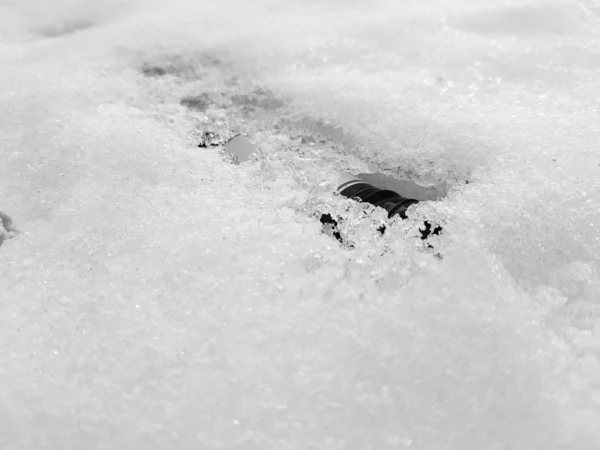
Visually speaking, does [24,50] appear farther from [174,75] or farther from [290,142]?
[290,142]

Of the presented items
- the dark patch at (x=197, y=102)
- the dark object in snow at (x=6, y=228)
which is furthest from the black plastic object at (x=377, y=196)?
A: the dark object in snow at (x=6, y=228)

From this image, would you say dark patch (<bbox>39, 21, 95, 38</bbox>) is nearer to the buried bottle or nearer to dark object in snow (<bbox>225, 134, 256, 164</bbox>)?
dark object in snow (<bbox>225, 134, 256, 164</bbox>)

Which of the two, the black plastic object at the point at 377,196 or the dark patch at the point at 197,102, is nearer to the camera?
the black plastic object at the point at 377,196

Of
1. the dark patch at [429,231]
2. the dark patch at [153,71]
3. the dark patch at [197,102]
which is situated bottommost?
the dark patch at [429,231]

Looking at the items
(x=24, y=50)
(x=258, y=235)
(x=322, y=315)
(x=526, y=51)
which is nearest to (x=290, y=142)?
(x=258, y=235)

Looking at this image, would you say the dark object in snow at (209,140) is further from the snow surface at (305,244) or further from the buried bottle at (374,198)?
the buried bottle at (374,198)

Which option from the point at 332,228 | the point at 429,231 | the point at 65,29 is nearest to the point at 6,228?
the point at 332,228
